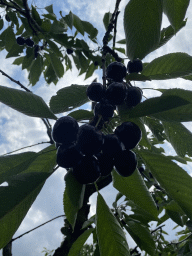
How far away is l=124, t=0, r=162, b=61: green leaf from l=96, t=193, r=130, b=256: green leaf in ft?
1.52

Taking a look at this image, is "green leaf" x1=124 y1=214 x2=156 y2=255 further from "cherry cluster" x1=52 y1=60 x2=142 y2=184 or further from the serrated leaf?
the serrated leaf

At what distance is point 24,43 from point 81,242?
192cm

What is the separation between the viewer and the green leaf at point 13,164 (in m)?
0.67

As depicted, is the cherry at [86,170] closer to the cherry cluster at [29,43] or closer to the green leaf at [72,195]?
the green leaf at [72,195]

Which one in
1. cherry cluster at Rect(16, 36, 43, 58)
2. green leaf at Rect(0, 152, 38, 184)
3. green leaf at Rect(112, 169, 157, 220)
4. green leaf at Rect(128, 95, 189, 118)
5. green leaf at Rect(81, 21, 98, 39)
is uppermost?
cherry cluster at Rect(16, 36, 43, 58)

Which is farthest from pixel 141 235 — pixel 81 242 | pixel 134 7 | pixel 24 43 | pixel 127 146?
pixel 24 43

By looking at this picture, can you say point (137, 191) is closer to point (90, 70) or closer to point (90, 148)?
point (90, 148)

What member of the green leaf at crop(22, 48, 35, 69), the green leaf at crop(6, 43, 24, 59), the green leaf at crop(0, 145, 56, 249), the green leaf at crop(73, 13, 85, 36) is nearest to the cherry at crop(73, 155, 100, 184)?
the green leaf at crop(0, 145, 56, 249)

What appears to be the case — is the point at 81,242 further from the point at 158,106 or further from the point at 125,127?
the point at 158,106

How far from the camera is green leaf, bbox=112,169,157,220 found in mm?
690

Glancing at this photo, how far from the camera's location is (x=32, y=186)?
2.05 ft

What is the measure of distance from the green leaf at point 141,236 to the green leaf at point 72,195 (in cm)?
79

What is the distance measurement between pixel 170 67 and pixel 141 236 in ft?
3.23

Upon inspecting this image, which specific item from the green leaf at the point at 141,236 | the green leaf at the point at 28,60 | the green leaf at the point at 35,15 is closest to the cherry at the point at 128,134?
the green leaf at the point at 141,236
